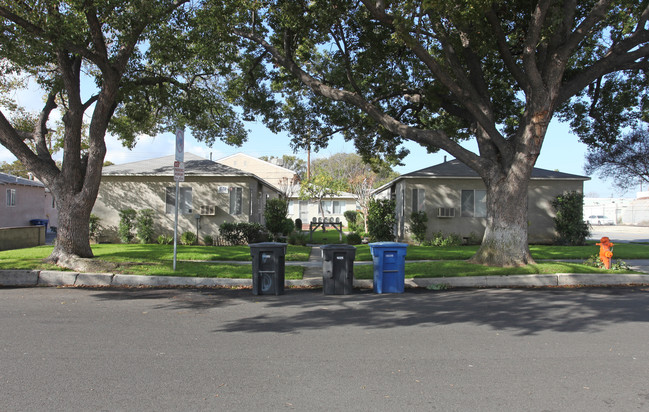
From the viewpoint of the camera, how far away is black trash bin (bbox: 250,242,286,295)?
8.97 m

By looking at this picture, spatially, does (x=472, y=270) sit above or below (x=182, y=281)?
above

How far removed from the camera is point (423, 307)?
7.77m

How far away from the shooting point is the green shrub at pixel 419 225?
741 inches

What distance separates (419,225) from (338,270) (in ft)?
34.4

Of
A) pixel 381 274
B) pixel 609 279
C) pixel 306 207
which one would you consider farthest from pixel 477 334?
pixel 306 207

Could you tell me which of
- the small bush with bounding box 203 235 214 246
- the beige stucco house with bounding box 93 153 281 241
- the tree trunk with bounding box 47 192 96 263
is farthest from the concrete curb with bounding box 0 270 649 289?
the beige stucco house with bounding box 93 153 281 241

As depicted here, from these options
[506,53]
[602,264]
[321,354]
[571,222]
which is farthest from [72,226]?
[571,222]

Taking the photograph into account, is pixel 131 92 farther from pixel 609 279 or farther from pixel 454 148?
pixel 609 279

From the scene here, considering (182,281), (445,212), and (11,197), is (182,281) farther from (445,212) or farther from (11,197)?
(11,197)

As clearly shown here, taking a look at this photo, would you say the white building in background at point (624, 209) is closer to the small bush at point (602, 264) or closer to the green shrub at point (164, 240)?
the small bush at point (602, 264)

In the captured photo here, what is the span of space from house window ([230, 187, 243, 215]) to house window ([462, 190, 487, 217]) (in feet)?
31.6

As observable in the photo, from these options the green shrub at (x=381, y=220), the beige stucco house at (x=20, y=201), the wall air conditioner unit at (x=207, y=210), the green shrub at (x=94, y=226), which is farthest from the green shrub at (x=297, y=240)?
the beige stucco house at (x=20, y=201)

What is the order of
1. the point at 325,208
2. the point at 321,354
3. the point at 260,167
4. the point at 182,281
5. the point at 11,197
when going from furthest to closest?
the point at 260,167, the point at 325,208, the point at 11,197, the point at 182,281, the point at 321,354

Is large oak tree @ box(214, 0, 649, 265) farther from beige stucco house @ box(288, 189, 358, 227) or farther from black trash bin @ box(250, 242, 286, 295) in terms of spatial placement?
beige stucco house @ box(288, 189, 358, 227)
